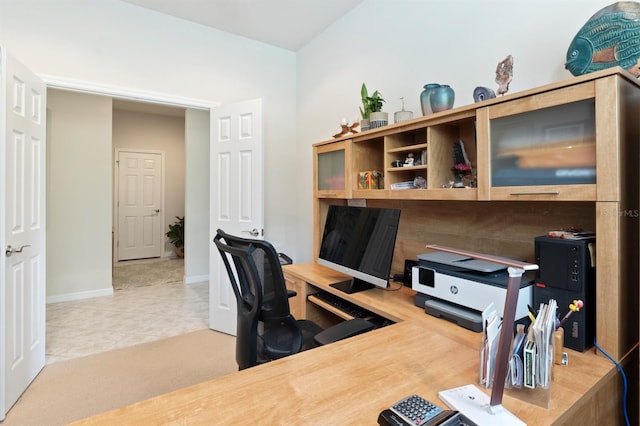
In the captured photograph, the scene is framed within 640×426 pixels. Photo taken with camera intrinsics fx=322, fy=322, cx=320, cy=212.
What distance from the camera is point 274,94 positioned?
11.4ft

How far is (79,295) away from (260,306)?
12.3 feet

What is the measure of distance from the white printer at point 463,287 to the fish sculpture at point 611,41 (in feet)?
2.71

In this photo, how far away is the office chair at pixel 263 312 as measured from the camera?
1.46m

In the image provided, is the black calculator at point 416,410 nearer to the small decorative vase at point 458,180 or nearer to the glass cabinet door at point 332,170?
the small decorative vase at point 458,180

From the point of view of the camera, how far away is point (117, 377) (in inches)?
90.0

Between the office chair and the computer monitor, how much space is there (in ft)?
0.98

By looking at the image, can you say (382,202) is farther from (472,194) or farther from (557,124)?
(557,124)

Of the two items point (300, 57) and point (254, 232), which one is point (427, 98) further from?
point (300, 57)

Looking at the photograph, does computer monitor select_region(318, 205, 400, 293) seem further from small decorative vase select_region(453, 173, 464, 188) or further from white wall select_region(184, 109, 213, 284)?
white wall select_region(184, 109, 213, 284)

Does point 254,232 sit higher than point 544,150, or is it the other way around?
point 544,150

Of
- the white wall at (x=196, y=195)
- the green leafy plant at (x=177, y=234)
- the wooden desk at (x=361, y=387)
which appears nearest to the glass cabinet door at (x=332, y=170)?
the wooden desk at (x=361, y=387)

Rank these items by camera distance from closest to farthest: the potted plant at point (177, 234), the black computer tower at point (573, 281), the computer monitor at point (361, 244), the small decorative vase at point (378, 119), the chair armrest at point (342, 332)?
the black computer tower at point (573, 281) → the chair armrest at point (342, 332) → the computer monitor at point (361, 244) → the small decorative vase at point (378, 119) → the potted plant at point (177, 234)

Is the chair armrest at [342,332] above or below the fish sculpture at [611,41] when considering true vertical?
below

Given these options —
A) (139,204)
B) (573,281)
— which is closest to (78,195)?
(139,204)
